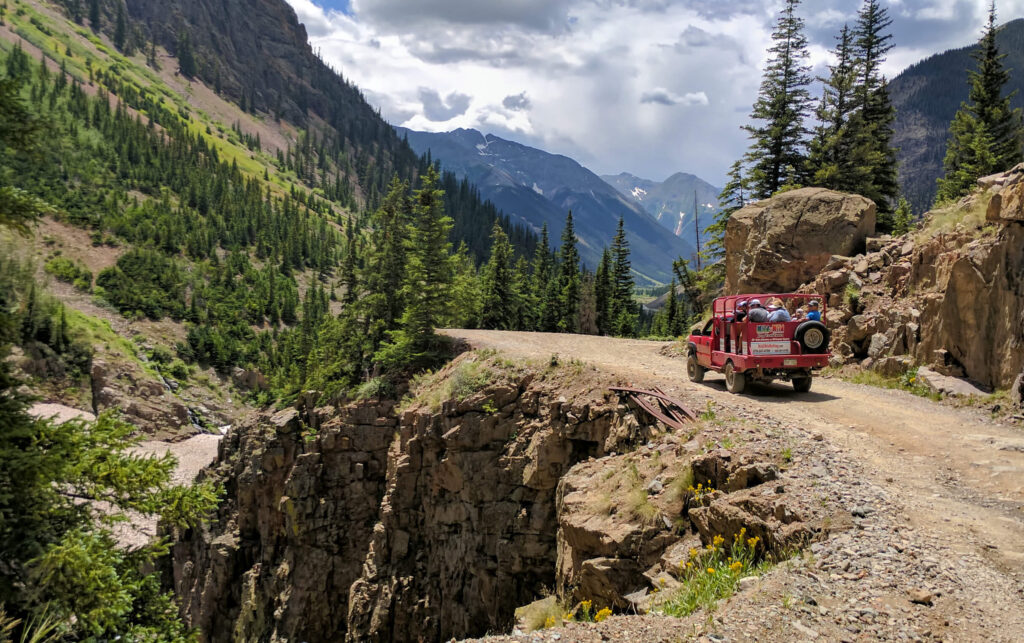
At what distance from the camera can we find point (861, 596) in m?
5.18

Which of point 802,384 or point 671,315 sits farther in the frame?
point 671,315

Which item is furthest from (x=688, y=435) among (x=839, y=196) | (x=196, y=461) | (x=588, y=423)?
(x=196, y=461)

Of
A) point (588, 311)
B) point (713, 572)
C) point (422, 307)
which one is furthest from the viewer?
point (588, 311)

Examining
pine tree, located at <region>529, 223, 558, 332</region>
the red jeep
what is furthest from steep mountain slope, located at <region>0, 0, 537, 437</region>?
the red jeep

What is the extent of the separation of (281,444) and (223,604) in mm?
8898

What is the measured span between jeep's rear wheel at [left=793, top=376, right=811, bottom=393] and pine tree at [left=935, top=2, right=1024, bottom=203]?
27243 millimetres

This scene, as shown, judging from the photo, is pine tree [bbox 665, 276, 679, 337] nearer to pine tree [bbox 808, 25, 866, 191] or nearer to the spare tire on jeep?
pine tree [bbox 808, 25, 866, 191]

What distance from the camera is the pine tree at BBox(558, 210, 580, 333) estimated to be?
188 ft

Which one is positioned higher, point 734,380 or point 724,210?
point 724,210

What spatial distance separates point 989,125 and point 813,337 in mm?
33708

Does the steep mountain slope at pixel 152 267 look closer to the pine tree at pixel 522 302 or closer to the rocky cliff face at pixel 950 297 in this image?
the pine tree at pixel 522 302

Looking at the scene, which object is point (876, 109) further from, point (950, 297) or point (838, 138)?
point (950, 297)

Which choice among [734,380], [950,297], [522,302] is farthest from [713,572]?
[522,302]

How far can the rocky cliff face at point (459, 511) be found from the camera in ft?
27.3
